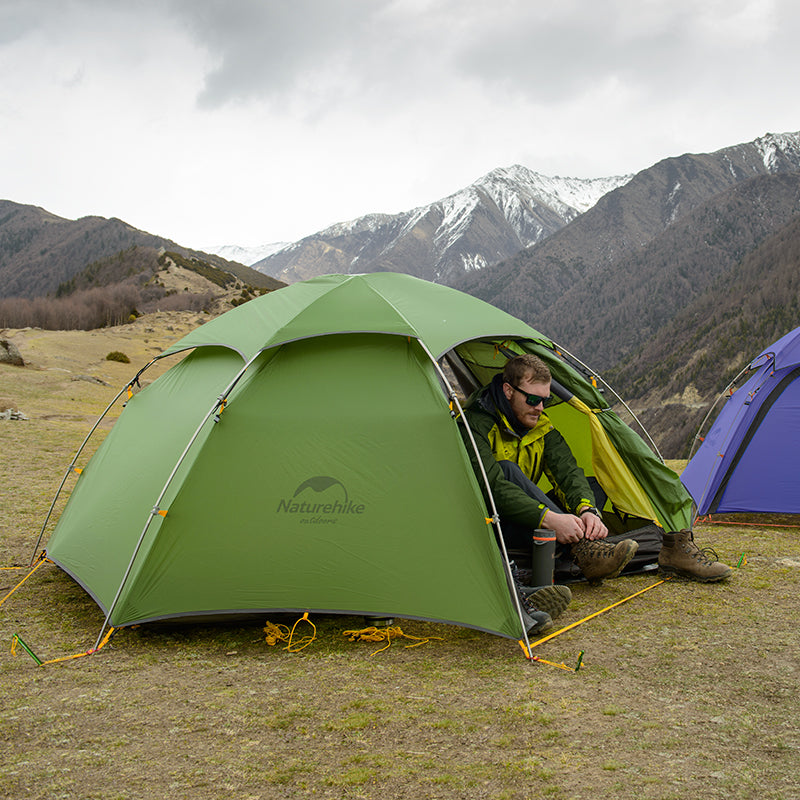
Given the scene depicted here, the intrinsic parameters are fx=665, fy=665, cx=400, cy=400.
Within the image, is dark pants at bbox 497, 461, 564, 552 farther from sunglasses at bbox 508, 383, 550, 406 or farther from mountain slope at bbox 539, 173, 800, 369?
mountain slope at bbox 539, 173, 800, 369

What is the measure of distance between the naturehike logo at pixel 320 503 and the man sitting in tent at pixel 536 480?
1.11 metres

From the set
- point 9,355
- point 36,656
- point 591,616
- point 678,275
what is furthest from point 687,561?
point 678,275

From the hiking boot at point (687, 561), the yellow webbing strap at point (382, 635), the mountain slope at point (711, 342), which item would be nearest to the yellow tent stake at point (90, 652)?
the yellow webbing strap at point (382, 635)

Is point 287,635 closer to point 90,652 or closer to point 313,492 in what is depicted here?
point 313,492

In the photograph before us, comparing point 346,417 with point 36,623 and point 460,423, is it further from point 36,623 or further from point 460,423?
point 36,623

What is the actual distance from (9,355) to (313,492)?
1086 inches

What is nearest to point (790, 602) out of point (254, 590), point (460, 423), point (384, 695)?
point (460, 423)

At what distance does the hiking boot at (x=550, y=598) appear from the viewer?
5.16 metres

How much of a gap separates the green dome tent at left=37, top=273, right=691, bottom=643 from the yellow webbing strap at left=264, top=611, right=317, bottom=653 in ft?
0.85

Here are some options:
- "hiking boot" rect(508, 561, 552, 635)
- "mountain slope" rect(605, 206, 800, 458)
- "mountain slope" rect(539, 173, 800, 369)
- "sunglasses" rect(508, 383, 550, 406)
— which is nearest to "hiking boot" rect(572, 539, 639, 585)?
"hiking boot" rect(508, 561, 552, 635)

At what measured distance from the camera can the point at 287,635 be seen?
5016 mm

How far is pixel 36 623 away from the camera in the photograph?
5.30 metres

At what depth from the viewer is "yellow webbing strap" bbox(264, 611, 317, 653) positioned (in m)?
4.85

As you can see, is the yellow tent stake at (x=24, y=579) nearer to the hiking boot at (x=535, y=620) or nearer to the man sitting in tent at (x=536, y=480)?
the man sitting in tent at (x=536, y=480)
